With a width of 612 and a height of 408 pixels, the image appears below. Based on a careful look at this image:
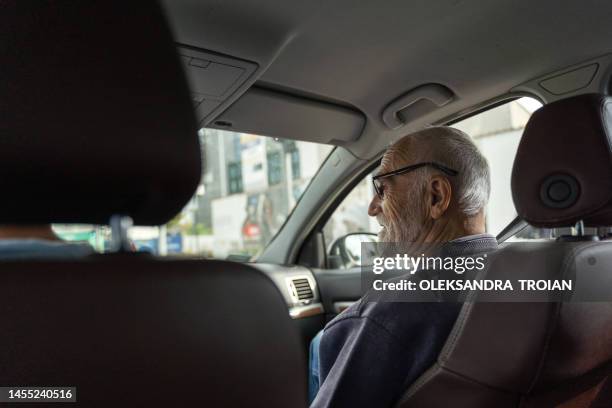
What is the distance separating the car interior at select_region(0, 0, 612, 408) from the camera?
0.74 m

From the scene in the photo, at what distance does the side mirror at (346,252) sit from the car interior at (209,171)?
1.22m

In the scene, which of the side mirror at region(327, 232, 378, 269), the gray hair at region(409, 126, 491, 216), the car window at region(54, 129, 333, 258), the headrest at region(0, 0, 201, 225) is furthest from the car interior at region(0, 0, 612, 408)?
the car window at region(54, 129, 333, 258)

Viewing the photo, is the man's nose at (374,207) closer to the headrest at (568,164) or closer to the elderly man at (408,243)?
the elderly man at (408,243)

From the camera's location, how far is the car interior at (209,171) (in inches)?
29.1

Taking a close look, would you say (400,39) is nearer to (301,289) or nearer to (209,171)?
(209,171)

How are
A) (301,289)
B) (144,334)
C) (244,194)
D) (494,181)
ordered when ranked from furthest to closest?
(244,194), (301,289), (494,181), (144,334)

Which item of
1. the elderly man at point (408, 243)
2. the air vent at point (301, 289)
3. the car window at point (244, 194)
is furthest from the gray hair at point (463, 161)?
the car window at point (244, 194)

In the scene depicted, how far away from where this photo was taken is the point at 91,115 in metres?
0.77

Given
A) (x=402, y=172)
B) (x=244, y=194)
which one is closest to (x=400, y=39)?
(x=402, y=172)

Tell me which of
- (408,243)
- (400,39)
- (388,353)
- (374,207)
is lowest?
(388,353)

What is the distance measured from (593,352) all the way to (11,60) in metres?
1.38

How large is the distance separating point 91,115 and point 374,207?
1530mm

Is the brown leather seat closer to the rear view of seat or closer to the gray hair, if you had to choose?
the gray hair

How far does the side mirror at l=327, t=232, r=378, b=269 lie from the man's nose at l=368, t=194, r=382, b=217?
1.77m
